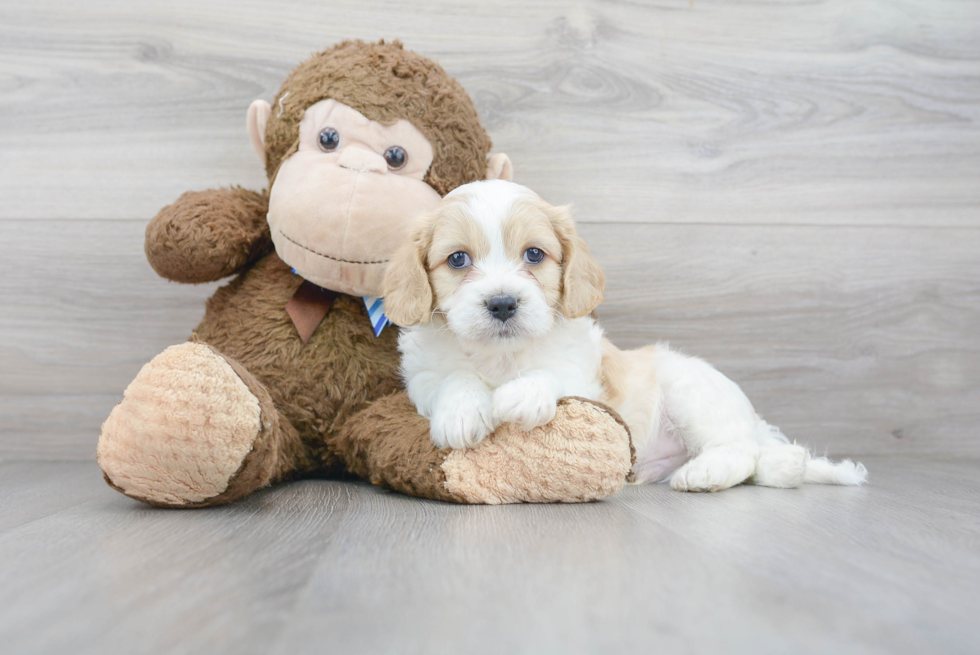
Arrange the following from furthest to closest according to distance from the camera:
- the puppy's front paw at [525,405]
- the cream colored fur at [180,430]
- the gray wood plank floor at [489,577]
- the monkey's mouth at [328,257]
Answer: the monkey's mouth at [328,257]
the puppy's front paw at [525,405]
the cream colored fur at [180,430]
the gray wood plank floor at [489,577]

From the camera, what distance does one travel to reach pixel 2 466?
6.08 ft

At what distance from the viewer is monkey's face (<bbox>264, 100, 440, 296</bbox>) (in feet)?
4.70

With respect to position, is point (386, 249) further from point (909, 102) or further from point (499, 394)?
point (909, 102)

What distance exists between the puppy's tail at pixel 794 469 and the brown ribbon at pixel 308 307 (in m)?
1.03

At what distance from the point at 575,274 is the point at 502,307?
0.22 m

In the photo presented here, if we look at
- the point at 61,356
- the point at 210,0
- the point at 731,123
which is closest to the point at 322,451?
the point at 61,356

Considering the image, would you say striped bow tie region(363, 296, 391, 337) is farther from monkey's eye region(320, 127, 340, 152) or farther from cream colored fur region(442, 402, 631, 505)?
cream colored fur region(442, 402, 631, 505)

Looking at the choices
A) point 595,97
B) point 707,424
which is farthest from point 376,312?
point 595,97

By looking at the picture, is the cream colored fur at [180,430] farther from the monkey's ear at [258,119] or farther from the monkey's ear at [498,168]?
the monkey's ear at [498,168]

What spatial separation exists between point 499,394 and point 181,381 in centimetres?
53

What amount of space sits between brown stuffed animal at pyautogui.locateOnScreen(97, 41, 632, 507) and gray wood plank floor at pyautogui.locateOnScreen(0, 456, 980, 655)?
72mm

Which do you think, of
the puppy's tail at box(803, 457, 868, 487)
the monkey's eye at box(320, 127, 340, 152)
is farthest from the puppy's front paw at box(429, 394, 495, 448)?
the puppy's tail at box(803, 457, 868, 487)

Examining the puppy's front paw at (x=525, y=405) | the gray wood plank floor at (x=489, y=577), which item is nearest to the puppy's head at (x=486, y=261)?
the puppy's front paw at (x=525, y=405)

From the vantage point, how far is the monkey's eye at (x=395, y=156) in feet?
5.01
